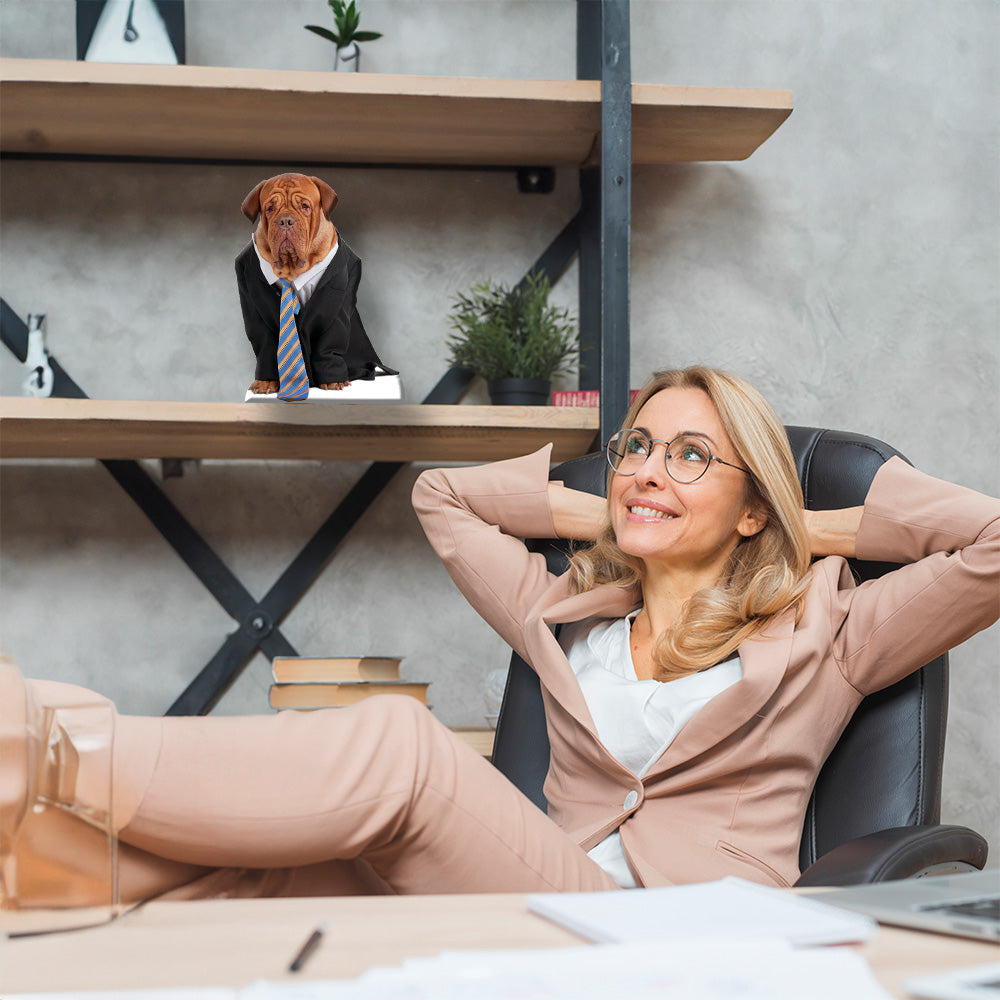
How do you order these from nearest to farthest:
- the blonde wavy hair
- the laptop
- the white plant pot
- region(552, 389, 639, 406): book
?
the laptop, the blonde wavy hair, region(552, 389, 639, 406): book, the white plant pot

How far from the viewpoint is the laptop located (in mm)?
572

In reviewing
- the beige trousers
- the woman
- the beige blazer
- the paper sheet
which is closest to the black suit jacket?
the woman

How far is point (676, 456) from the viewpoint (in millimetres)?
1379

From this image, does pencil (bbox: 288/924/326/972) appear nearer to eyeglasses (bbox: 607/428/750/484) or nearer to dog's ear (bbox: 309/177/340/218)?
eyeglasses (bbox: 607/428/750/484)

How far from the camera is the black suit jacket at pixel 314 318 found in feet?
5.91

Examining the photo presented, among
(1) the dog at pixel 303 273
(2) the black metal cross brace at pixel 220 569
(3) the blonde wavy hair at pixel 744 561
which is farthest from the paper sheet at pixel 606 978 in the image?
(2) the black metal cross brace at pixel 220 569

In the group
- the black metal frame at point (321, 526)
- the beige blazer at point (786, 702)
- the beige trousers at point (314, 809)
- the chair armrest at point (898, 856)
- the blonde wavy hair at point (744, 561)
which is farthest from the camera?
the black metal frame at point (321, 526)

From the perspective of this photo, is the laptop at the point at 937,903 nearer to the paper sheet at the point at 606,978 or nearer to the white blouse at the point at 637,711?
the paper sheet at the point at 606,978

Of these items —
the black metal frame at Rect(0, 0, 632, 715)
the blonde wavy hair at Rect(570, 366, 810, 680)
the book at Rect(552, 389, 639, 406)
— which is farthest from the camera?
the black metal frame at Rect(0, 0, 632, 715)

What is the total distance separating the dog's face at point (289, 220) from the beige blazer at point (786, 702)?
0.86m

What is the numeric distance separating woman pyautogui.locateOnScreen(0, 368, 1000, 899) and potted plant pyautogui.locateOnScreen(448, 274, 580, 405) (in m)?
0.42

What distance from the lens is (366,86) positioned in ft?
5.87

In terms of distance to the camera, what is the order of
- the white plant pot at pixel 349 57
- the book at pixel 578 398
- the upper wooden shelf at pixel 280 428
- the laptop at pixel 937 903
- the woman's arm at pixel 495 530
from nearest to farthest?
the laptop at pixel 937 903
the woman's arm at pixel 495 530
the upper wooden shelf at pixel 280 428
the book at pixel 578 398
the white plant pot at pixel 349 57

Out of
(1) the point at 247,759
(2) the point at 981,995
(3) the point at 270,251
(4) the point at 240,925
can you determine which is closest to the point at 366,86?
(3) the point at 270,251
